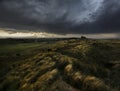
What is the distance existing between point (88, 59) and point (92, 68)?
24.3 ft

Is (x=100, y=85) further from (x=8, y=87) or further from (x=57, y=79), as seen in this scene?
(x=8, y=87)

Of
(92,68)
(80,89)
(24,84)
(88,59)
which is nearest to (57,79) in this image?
(80,89)

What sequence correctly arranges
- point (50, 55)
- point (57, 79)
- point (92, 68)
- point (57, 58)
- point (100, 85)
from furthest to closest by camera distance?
point (50, 55) → point (57, 58) → point (92, 68) → point (57, 79) → point (100, 85)

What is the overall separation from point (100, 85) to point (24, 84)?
17341 mm

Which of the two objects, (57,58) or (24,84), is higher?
(57,58)

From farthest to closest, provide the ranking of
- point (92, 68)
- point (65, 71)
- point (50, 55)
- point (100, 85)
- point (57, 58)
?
point (50, 55), point (57, 58), point (92, 68), point (65, 71), point (100, 85)

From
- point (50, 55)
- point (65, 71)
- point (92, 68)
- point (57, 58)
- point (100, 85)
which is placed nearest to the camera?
point (100, 85)

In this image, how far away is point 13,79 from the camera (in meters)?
50.0

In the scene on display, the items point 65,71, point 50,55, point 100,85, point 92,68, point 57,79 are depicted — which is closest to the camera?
point 100,85

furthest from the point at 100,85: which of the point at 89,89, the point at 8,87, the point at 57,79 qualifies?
the point at 8,87

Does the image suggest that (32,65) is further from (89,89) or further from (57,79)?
(89,89)

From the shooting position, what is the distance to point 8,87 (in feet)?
156

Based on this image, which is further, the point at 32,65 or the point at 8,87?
the point at 32,65

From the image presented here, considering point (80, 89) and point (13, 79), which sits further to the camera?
point (13, 79)
